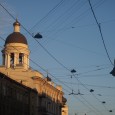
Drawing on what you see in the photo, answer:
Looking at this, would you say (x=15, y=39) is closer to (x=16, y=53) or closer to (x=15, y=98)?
(x=16, y=53)

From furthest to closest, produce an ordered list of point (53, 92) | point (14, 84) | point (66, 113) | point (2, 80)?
1. point (66, 113)
2. point (53, 92)
3. point (14, 84)
4. point (2, 80)

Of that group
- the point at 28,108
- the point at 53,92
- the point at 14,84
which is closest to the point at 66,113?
the point at 53,92

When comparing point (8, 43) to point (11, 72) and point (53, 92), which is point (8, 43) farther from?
point (53, 92)

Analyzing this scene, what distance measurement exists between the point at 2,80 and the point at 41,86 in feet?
66.1

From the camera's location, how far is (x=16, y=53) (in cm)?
7381

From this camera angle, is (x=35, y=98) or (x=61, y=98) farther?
(x=61, y=98)

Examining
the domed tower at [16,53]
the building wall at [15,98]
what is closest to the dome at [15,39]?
the domed tower at [16,53]

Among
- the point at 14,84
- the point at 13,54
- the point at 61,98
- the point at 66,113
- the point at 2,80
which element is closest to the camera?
the point at 2,80

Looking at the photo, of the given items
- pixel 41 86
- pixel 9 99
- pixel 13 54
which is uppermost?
pixel 13 54

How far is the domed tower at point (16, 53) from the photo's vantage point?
73.6 meters

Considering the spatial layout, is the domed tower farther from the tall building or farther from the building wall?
the building wall

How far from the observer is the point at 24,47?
75.3m

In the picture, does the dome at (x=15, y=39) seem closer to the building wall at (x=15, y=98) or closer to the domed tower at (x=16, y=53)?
the domed tower at (x=16, y=53)

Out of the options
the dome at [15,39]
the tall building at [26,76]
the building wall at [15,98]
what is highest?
the dome at [15,39]
